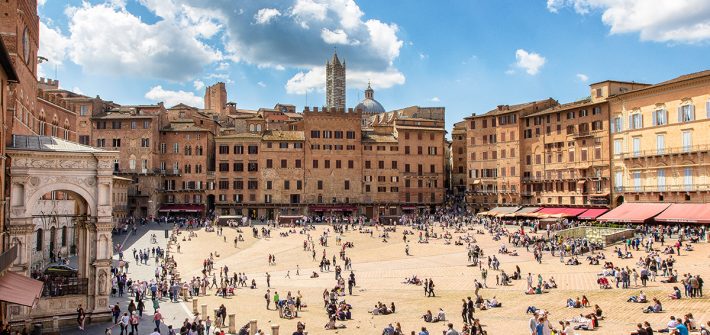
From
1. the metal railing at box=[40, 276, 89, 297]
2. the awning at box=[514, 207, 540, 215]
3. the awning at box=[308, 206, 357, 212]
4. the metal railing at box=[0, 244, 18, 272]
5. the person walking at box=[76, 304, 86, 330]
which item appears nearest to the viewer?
the metal railing at box=[0, 244, 18, 272]

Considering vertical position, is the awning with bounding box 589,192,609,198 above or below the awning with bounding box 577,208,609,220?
above

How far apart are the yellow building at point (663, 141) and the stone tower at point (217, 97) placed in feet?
221

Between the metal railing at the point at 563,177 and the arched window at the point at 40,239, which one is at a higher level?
the metal railing at the point at 563,177

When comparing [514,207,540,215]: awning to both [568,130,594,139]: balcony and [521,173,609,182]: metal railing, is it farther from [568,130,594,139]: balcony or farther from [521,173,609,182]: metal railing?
[568,130,594,139]: balcony

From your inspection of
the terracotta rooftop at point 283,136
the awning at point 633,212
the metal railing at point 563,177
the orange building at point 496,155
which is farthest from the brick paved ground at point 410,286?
the terracotta rooftop at point 283,136

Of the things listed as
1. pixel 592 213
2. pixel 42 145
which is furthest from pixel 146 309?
pixel 592 213

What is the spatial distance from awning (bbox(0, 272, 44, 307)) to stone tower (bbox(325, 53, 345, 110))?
107 metres

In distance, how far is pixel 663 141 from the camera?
56.3m

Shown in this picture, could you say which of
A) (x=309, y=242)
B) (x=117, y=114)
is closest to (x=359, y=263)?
(x=309, y=242)

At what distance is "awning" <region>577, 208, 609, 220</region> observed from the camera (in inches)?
2357

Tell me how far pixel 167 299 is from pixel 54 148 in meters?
10.8

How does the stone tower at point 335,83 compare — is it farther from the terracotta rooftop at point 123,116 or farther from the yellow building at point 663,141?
the yellow building at point 663,141

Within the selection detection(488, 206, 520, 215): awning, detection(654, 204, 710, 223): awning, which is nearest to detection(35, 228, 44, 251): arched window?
detection(488, 206, 520, 215): awning

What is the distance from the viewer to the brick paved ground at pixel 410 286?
26.1 m
